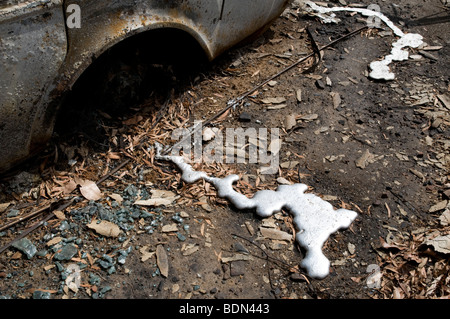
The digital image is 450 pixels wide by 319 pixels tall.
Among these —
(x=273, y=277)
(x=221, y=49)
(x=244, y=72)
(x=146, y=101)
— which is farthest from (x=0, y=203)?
(x=244, y=72)

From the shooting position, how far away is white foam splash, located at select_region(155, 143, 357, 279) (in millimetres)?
2842

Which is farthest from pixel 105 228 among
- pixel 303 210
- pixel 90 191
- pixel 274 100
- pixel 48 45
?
pixel 274 100

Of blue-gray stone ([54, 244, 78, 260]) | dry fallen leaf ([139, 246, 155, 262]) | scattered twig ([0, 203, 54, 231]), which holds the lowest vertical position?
dry fallen leaf ([139, 246, 155, 262])

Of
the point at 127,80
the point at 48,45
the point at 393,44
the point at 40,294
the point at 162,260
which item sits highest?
the point at 48,45

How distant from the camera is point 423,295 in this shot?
8.77ft

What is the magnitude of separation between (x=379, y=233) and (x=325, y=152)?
0.91 meters

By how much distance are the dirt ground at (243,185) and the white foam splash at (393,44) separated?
11 centimetres

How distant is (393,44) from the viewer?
504 centimetres

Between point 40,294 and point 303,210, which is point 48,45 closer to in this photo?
point 40,294

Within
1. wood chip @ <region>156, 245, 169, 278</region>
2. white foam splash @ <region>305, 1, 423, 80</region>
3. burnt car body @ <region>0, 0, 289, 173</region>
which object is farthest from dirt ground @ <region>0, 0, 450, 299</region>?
burnt car body @ <region>0, 0, 289, 173</region>

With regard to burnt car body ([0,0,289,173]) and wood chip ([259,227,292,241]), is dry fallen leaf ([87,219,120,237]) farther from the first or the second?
wood chip ([259,227,292,241])

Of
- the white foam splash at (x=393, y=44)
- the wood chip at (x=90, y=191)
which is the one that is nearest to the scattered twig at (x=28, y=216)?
the wood chip at (x=90, y=191)

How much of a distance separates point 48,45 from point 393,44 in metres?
4.06

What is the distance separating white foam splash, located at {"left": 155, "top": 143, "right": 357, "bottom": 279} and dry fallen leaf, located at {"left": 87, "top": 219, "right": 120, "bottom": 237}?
0.69 metres
